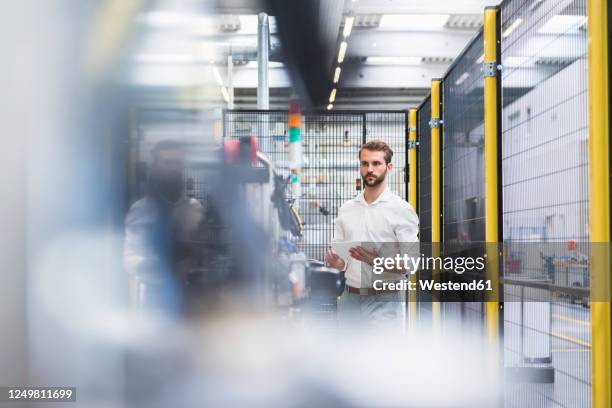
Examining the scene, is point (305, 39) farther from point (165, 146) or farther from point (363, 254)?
point (363, 254)

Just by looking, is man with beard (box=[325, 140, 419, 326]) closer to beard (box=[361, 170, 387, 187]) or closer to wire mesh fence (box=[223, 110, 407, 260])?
beard (box=[361, 170, 387, 187])

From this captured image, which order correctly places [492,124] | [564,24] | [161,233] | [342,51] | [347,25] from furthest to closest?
1. [342,51]
2. [347,25]
3. [492,124]
4. [564,24]
5. [161,233]

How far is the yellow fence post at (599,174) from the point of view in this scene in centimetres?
163

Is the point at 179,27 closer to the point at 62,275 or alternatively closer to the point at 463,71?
the point at 62,275

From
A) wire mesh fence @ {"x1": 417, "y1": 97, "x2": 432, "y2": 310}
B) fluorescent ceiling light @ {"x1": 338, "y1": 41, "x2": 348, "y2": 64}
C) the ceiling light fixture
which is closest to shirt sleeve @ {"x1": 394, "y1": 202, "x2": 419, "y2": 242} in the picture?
the ceiling light fixture

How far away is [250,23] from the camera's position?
1147 millimetres

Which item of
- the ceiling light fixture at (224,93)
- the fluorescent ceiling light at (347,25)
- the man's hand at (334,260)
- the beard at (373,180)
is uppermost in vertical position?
the fluorescent ceiling light at (347,25)

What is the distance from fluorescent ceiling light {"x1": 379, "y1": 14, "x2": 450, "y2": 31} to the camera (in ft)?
32.0

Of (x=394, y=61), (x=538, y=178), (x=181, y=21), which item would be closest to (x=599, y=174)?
(x=538, y=178)

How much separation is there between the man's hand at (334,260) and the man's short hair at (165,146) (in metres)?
0.47

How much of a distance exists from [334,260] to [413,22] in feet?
30.2

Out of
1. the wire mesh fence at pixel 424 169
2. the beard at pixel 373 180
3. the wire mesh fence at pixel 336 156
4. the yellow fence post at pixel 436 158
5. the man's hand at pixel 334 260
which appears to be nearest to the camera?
the man's hand at pixel 334 260
